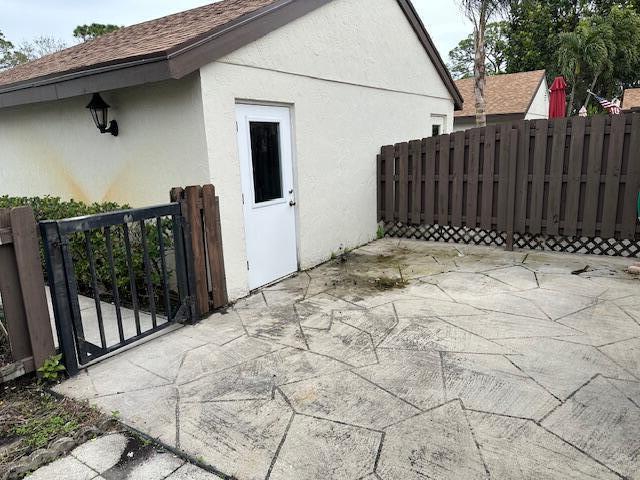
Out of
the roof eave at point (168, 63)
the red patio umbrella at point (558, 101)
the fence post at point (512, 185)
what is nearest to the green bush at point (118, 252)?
the roof eave at point (168, 63)

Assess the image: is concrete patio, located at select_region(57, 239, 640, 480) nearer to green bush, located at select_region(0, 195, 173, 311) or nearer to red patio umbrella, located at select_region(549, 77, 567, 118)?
green bush, located at select_region(0, 195, 173, 311)

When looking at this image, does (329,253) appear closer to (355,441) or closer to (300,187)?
(300,187)

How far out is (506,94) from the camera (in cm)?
1905

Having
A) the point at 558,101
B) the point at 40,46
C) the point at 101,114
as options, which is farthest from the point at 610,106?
the point at 40,46

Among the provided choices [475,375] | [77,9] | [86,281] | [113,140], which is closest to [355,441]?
[475,375]

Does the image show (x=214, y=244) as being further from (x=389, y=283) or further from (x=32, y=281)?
(x=389, y=283)

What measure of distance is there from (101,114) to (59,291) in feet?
8.82

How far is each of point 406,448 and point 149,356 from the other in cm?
226

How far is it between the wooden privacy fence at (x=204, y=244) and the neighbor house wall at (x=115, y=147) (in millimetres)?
386

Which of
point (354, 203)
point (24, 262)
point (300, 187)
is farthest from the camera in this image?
point (354, 203)

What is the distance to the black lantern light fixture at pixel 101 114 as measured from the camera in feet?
15.9

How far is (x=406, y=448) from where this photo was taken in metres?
2.34

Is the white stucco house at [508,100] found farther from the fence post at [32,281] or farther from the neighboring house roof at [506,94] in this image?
the fence post at [32,281]

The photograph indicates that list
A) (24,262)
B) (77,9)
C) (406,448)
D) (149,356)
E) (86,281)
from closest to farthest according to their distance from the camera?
1. (406,448)
2. (24,262)
3. (149,356)
4. (86,281)
5. (77,9)
